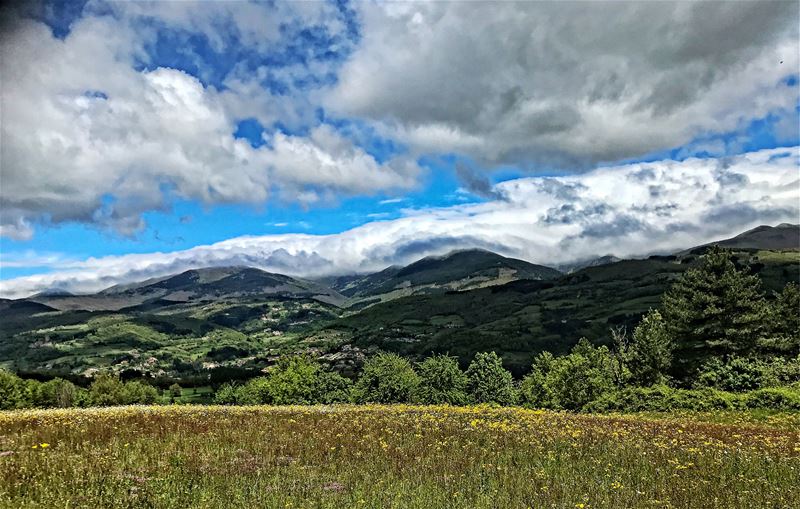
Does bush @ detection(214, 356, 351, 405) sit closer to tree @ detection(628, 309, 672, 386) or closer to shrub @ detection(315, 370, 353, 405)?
shrub @ detection(315, 370, 353, 405)

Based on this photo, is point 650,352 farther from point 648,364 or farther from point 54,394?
point 54,394

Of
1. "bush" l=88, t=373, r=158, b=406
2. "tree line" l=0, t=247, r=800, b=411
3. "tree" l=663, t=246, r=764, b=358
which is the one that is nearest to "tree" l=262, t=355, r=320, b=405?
"tree line" l=0, t=247, r=800, b=411

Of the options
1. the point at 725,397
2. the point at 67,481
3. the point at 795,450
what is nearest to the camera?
the point at 67,481

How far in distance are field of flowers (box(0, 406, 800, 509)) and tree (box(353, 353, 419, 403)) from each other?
139ft

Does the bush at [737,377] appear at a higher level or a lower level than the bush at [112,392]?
higher

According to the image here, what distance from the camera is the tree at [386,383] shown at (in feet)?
203

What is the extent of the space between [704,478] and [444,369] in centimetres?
6174

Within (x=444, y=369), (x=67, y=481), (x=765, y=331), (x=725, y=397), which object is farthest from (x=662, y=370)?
(x=67, y=481)

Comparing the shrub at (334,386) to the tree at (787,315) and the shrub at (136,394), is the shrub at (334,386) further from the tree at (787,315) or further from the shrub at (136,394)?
the shrub at (136,394)

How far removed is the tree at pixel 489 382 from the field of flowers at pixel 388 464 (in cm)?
5494

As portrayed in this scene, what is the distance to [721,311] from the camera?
61.0 metres

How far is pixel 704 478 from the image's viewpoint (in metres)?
12.1

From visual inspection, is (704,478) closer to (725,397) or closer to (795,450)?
(795,450)

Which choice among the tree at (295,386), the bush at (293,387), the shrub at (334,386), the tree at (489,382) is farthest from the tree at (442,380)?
the tree at (295,386)
